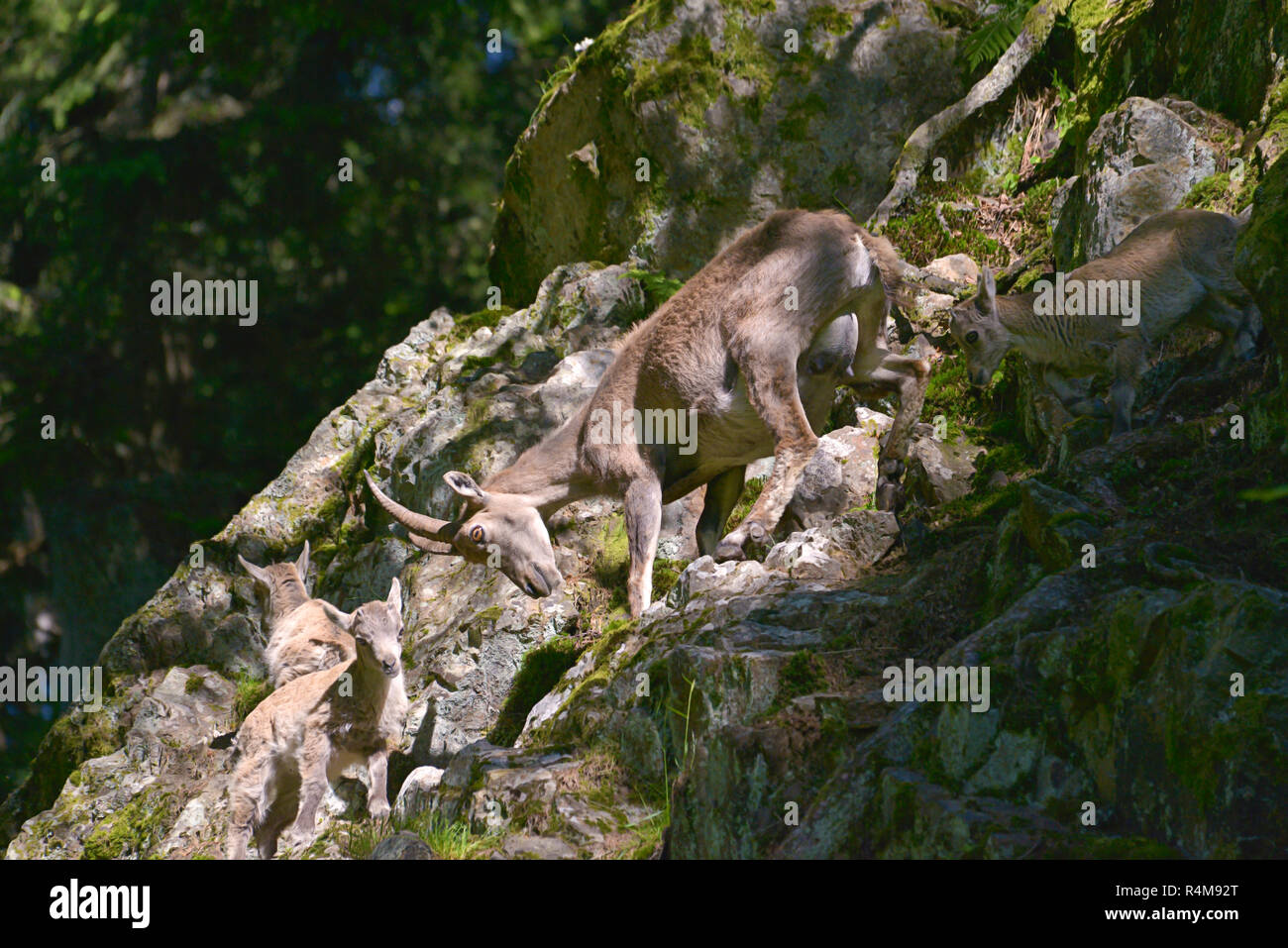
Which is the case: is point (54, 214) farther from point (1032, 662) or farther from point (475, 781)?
point (1032, 662)

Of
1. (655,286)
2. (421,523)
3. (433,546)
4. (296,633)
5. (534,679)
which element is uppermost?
(655,286)

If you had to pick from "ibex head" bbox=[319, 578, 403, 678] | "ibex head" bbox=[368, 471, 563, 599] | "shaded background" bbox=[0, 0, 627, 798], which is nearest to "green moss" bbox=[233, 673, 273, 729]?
"ibex head" bbox=[368, 471, 563, 599]

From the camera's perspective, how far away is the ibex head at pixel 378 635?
8.19 metres

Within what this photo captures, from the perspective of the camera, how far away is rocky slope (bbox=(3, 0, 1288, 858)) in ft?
15.5

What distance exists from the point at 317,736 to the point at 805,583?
356 centimetres

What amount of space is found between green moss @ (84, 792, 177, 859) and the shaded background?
33.3 feet

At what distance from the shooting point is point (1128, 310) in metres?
7.45

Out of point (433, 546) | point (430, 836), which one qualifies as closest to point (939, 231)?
point (433, 546)

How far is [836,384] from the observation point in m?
9.61

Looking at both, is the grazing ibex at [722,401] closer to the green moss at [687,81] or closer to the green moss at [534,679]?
the green moss at [534,679]

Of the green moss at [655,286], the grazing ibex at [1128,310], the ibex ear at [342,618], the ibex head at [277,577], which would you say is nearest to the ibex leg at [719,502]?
the grazing ibex at [1128,310]

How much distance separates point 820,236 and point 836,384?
1159 millimetres

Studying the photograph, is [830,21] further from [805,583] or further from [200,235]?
[200,235]

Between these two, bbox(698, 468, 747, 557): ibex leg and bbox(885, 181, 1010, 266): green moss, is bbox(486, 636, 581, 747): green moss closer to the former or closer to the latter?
bbox(698, 468, 747, 557): ibex leg
